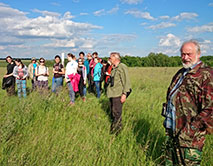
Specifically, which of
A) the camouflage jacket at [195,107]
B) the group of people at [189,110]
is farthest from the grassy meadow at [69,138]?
the camouflage jacket at [195,107]

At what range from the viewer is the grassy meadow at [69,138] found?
297 centimetres

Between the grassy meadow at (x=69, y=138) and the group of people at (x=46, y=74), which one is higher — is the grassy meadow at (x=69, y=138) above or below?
below

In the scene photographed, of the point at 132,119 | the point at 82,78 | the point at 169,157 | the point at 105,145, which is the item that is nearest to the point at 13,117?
the point at 105,145

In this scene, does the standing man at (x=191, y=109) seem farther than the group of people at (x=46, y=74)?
No

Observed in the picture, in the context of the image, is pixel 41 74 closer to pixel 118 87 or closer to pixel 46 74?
pixel 46 74

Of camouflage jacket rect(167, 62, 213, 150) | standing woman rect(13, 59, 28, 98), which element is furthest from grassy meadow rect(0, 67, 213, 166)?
standing woman rect(13, 59, 28, 98)

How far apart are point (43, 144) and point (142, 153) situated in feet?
5.28

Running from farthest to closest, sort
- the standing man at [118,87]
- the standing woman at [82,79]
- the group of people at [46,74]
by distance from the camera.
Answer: the standing woman at [82,79]
the group of people at [46,74]
the standing man at [118,87]

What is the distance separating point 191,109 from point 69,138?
2.14m

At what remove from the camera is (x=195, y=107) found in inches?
94.7

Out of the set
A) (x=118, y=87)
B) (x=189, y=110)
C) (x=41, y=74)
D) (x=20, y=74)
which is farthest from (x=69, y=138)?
(x=20, y=74)

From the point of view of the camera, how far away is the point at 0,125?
11.5 ft

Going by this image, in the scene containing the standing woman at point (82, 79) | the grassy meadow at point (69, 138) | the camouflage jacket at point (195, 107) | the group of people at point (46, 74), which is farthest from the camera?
the standing woman at point (82, 79)

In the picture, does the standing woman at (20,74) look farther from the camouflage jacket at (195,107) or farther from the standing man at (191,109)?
the camouflage jacket at (195,107)
